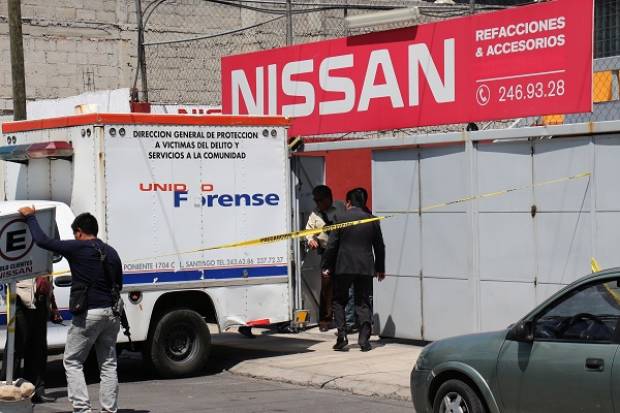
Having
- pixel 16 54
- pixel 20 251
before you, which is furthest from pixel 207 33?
pixel 20 251

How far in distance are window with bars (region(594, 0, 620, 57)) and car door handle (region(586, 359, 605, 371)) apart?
49.3ft

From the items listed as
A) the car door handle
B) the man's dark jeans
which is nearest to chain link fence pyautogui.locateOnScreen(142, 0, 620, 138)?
the man's dark jeans

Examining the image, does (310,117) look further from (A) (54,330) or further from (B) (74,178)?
(A) (54,330)

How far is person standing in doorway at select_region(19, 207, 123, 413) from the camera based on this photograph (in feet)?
31.9

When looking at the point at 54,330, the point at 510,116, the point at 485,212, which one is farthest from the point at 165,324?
the point at 510,116

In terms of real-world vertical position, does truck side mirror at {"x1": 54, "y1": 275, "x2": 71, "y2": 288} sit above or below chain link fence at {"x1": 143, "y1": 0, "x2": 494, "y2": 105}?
below

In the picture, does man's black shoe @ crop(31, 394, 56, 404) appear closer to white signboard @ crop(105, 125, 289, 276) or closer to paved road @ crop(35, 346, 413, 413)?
paved road @ crop(35, 346, 413, 413)

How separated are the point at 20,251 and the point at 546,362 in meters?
4.71

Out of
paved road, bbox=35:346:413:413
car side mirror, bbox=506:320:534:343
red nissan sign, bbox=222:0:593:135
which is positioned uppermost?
red nissan sign, bbox=222:0:593:135

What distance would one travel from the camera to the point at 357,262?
44.1 ft

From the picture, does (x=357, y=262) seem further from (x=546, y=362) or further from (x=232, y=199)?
(x=546, y=362)

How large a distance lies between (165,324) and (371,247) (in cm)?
271

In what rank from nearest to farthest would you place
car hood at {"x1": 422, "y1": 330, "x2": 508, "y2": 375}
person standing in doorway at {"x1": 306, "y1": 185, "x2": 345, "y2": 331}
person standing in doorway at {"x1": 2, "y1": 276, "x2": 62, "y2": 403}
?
car hood at {"x1": 422, "y1": 330, "x2": 508, "y2": 375} → person standing in doorway at {"x1": 2, "y1": 276, "x2": 62, "y2": 403} → person standing in doorway at {"x1": 306, "y1": 185, "x2": 345, "y2": 331}

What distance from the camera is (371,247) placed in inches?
535
